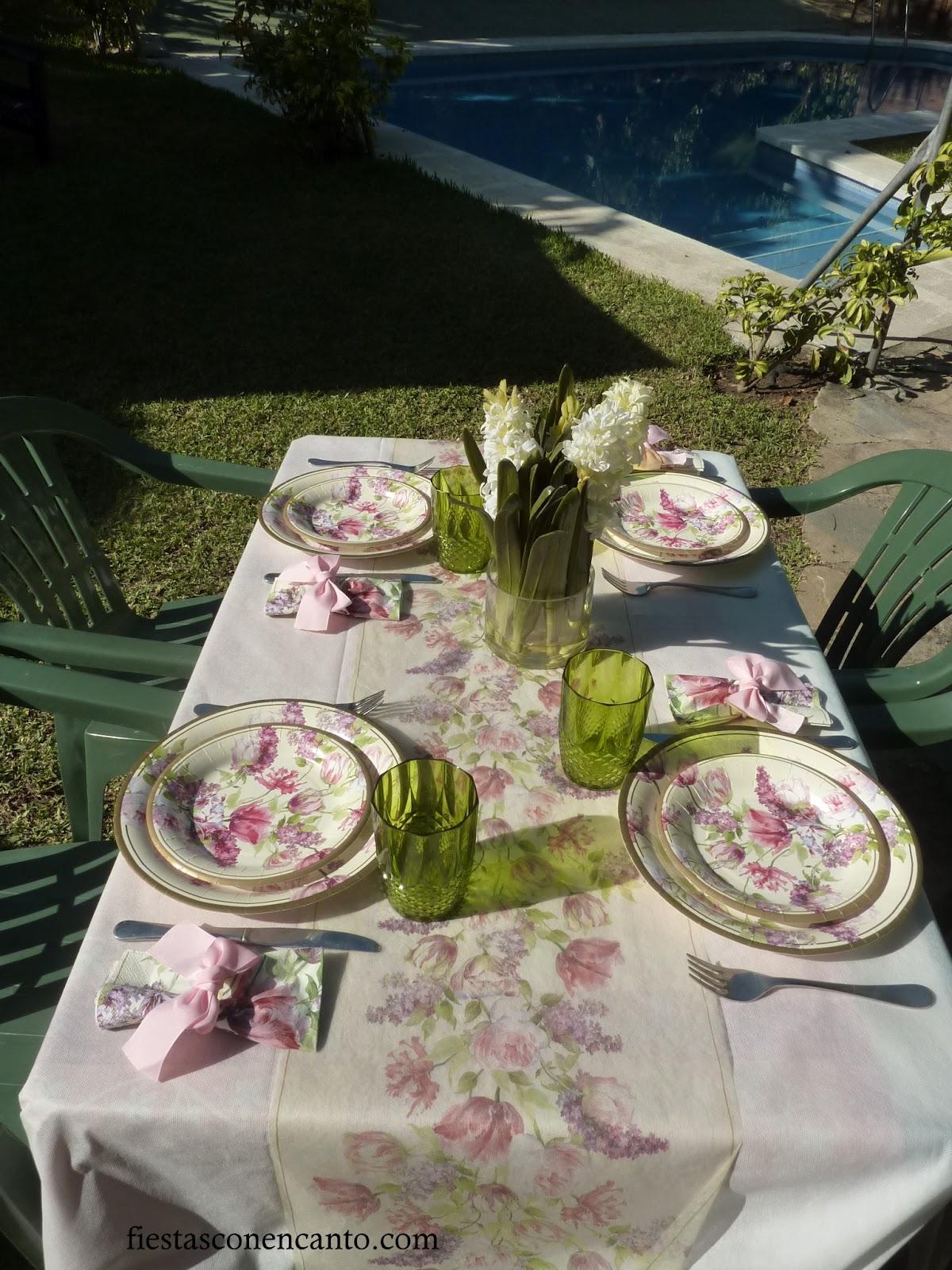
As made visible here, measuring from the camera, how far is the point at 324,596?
5.15 ft

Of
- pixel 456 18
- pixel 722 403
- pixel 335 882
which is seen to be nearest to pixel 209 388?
pixel 722 403

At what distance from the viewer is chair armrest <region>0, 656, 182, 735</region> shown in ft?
4.97

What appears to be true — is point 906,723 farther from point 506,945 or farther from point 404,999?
point 404,999

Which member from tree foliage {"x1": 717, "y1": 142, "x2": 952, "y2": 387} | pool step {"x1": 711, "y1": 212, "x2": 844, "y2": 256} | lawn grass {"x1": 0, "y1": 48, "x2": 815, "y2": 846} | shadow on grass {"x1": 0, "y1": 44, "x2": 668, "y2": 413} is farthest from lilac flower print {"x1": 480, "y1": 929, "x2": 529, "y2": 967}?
pool step {"x1": 711, "y1": 212, "x2": 844, "y2": 256}

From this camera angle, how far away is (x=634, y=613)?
5.38 ft

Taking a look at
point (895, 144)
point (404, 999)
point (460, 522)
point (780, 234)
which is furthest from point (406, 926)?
point (895, 144)

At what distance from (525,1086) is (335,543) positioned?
3.45ft

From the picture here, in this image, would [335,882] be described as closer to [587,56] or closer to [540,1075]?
[540,1075]

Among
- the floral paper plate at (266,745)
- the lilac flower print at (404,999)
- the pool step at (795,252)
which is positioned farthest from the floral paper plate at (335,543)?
the pool step at (795,252)

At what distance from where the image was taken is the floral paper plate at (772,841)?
3.73ft

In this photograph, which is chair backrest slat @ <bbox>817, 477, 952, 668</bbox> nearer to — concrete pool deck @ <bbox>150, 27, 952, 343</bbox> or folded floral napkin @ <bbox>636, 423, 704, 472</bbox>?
folded floral napkin @ <bbox>636, 423, 704, 472</bbox>

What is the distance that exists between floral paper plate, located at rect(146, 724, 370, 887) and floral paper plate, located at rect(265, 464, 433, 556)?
0.51m

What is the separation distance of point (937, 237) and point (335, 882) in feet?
13.6

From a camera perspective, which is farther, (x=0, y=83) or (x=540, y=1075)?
(x=0, y=83)
